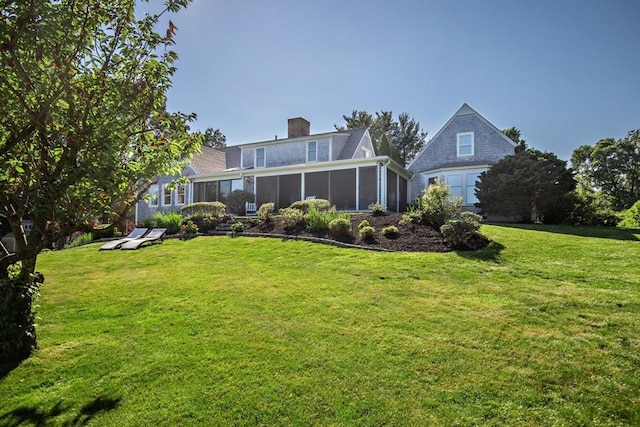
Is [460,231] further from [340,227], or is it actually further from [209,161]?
[209,161]

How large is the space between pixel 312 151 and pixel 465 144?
9.67 metres

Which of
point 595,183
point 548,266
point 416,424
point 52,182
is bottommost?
point 416,424

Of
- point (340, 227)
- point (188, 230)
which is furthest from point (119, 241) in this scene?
point (340, 227)

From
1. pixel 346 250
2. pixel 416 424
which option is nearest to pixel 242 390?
pixel 416 424

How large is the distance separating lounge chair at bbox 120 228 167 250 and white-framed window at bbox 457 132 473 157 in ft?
57.1

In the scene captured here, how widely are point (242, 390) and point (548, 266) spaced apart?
7397mm

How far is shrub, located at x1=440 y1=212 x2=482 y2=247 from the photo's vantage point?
33.5 ft

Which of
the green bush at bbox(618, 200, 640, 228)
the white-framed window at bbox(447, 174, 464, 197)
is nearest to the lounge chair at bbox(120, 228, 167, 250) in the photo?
the white-framed window at bbox(447, 174, 464, 197)

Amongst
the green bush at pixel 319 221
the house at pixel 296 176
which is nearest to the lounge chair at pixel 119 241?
the house at pixel 296 176

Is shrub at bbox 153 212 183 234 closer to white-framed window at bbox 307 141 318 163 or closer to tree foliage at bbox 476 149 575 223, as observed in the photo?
white-framed window at bbox 307 141 318 163

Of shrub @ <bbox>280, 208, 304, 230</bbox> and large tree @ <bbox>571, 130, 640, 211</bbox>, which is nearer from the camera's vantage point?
shrub @ <bbox>280, 208, 304, 230</bbox>

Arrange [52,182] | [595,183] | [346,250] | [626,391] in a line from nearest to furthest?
[626,391], [52,182], [346,250], [595,183]

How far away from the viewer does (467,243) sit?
10.2 m

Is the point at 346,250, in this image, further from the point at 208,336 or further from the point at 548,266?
the point at 208,336
